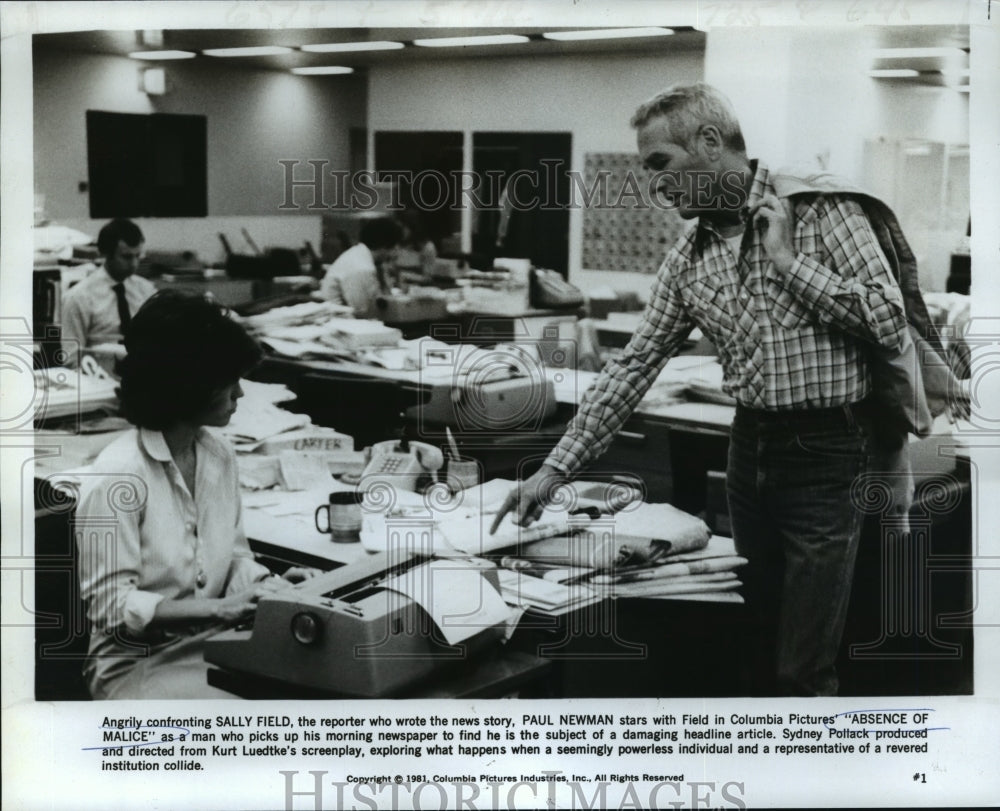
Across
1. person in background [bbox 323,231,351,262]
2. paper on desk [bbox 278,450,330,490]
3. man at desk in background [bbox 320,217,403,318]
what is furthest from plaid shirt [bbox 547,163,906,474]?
paper on desk [bbox 278,450,330,490]

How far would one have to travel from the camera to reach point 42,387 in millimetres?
3307

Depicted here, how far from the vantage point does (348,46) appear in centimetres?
331

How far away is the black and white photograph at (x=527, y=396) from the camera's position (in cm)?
323

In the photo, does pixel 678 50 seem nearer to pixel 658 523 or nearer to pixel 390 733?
pixel 658 523

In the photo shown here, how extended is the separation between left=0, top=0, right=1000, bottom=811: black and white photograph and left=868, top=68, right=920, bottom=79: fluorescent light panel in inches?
1.3

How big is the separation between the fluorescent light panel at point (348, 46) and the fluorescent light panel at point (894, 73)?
1248 mm

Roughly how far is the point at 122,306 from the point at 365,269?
0.65 m

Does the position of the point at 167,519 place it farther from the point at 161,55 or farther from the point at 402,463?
the point at 161,55

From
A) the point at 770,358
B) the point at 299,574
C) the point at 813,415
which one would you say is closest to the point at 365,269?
the point at 299,574

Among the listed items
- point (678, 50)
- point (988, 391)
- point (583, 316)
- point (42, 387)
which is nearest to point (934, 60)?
point (678, 50)

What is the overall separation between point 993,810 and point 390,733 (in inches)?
64.8

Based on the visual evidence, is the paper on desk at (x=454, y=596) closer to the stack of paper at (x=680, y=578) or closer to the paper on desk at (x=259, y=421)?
the stack of paper at (x=680, y=578)

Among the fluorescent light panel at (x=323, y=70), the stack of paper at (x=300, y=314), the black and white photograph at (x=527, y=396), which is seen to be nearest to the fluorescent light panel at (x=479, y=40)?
the black and white photograph at (x=527, y=396)

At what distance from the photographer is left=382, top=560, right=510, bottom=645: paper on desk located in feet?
10.2
